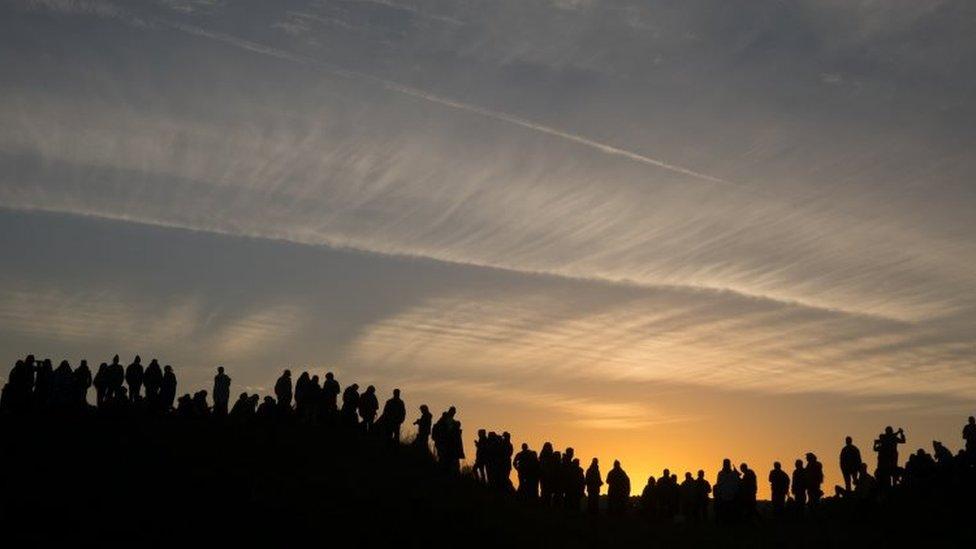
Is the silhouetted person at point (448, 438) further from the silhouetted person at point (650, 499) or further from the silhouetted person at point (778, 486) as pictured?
the silhouetted person at point (778, 486)

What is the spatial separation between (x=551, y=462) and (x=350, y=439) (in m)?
6.07

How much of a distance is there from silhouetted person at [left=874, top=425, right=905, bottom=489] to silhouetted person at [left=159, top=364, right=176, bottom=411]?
2161 centimetres

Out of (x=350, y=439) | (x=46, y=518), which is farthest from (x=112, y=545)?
(x=350, y=439)

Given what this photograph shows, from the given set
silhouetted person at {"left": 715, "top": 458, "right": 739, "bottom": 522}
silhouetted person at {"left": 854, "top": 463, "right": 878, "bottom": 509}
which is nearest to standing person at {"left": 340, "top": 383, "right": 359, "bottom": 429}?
silhouetted person at {"left": 715, "top": 458, "right": 739, "bottom": 522}

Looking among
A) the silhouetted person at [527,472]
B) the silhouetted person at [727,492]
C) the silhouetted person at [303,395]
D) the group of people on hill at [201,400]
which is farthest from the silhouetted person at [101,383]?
the silhouetted person at [727,492]

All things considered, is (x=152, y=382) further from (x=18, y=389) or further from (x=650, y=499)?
(x=650, y=499)

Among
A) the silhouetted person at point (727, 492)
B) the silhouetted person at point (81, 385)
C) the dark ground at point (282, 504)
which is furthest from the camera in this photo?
the silhouetted person at point (81, 385)

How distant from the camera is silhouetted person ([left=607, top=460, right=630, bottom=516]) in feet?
101

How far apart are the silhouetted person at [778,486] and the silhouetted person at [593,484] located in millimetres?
5039

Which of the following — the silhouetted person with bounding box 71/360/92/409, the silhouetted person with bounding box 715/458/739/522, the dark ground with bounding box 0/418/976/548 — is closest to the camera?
the dark ground with bounding box 0/418/976/548

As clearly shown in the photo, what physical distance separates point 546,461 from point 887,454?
10.0 metres

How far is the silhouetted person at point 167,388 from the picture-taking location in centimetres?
3241

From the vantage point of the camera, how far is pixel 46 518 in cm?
2336

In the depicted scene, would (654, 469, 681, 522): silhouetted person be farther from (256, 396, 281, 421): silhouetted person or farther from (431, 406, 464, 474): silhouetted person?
(256, 396, 281, 421): silhouetted person
